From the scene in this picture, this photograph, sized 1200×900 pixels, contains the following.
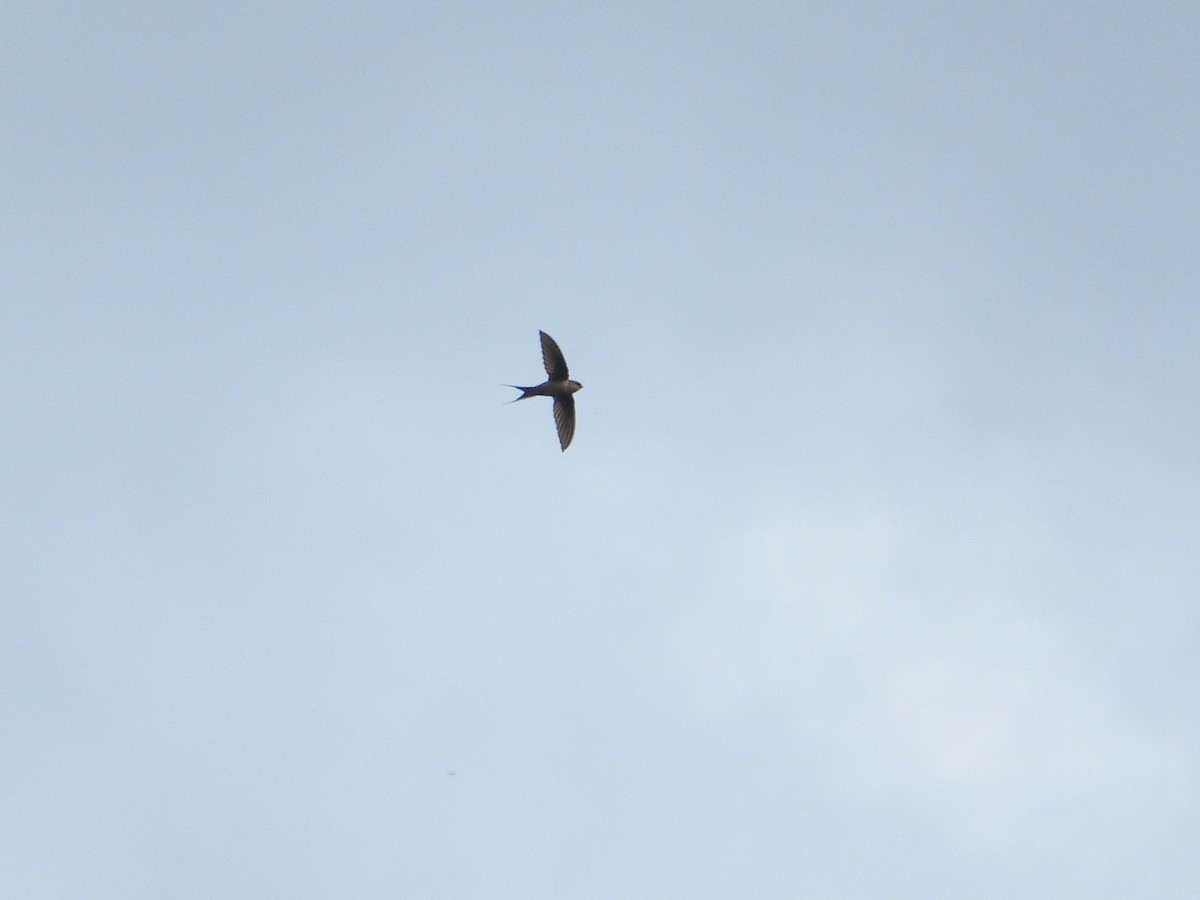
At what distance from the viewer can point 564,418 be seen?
130ft

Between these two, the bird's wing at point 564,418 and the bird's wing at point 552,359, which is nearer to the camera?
the bird's wing at point 552,359

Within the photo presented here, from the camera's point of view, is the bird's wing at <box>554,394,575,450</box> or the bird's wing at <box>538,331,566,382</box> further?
the bird's wing at <box>554,394,575,450</box>

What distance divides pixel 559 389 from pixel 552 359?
1.09m

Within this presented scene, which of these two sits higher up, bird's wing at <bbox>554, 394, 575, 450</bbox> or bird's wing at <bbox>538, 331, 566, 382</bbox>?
bird's wing at <bbox>538, 331, 566, 382</bbox>

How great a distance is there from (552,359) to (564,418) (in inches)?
89.9

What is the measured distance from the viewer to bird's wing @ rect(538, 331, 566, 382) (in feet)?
127

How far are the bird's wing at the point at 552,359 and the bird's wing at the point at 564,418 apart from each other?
3.03ft

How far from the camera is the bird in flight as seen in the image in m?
38.5

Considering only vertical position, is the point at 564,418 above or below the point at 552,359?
below

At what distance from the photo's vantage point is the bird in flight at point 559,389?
3847 cm

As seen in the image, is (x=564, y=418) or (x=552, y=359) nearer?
(x=552, y=359)

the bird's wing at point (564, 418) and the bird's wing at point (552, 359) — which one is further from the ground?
the bird's wing at point (552, 359)

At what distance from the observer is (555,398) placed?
39.3 meters

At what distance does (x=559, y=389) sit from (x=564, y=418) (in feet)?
4.10
